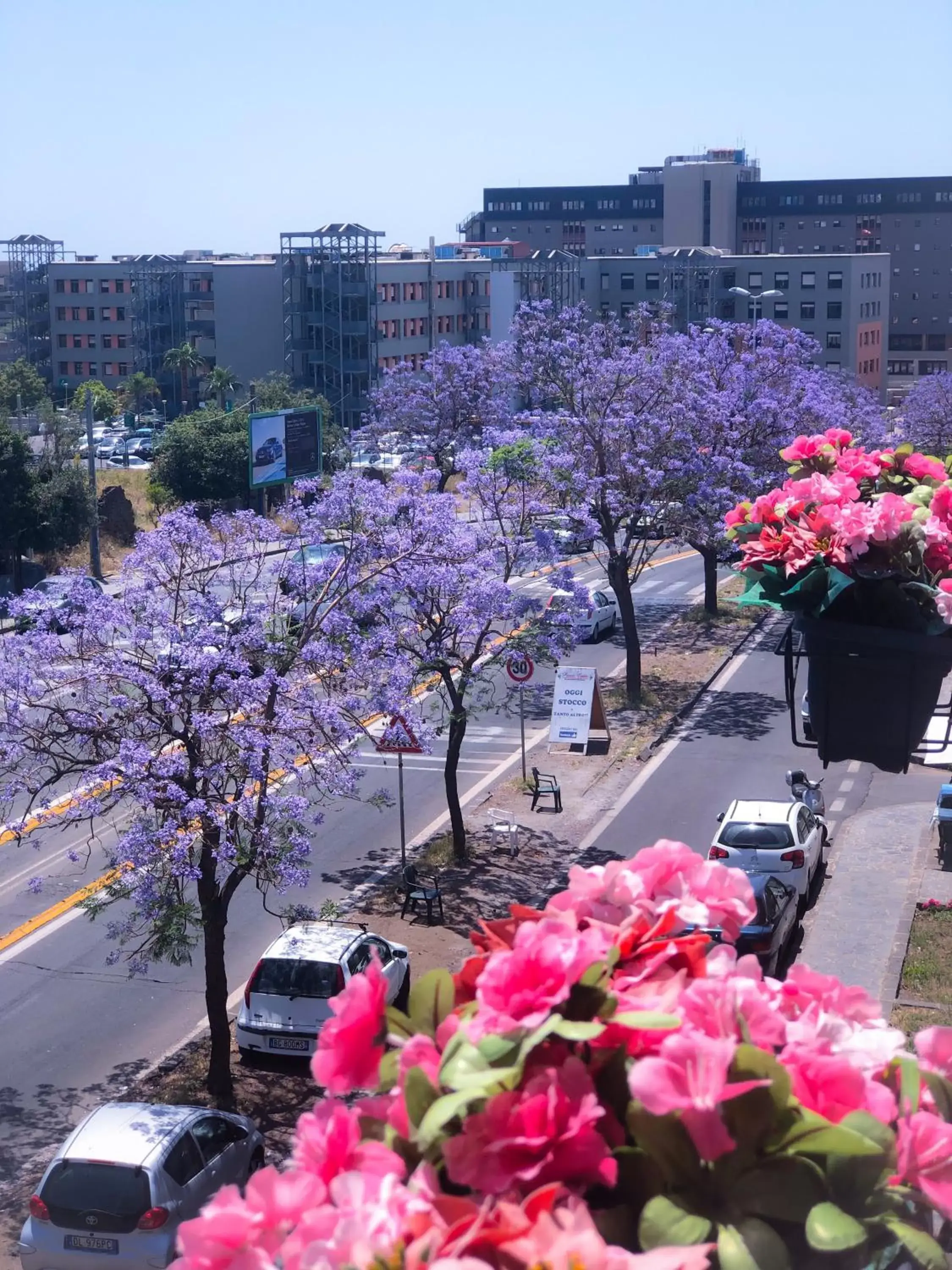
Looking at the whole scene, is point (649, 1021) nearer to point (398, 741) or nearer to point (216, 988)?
point (216, 988)

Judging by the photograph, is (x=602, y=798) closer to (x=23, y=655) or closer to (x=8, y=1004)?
(x=8, y=1004)

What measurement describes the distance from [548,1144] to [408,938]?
14991 millimetres

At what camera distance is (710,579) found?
3666cm

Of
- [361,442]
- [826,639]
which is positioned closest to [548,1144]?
[826,639]

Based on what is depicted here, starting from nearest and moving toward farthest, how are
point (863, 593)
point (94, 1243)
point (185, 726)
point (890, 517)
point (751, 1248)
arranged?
1. point (751, 1248)
2. point (890, 517)
3. point (863, 593)
4. point (94, 1243)
5. point (185, 726)

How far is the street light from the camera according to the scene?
284 feet

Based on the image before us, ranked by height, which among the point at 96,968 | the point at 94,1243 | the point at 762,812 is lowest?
the point at 96,968

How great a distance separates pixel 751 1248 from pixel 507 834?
18467mm

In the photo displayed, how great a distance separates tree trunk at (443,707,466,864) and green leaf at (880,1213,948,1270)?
17.3 metres

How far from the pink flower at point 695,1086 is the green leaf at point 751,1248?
11 cm

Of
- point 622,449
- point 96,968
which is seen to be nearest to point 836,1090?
point 96,968

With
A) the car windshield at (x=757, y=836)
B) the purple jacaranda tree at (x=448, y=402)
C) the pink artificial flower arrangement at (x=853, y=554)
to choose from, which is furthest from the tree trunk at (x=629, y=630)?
the purple jacaranda tree at (x=448, y=402)

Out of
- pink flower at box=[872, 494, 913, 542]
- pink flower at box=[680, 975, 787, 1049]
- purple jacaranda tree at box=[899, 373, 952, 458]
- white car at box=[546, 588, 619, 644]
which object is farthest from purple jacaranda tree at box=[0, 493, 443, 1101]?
purple jacaranda tree at box=[899, 373, 952, 458]

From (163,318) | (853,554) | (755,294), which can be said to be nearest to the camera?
(853,554)
